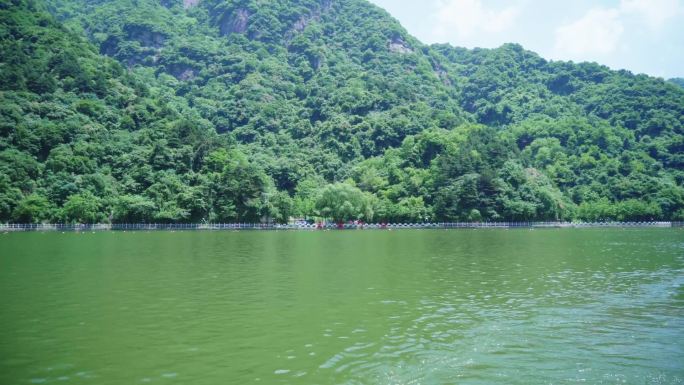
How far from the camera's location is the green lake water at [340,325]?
12938 mm

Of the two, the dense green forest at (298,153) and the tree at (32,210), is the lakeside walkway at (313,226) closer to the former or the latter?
the tree at (32,210)

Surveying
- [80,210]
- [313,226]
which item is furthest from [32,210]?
[313,226]

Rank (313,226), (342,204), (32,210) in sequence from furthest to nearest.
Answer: (313,226) → (342,204) → (32,210)

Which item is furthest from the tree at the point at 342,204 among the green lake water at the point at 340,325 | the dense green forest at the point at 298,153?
the green lake water at the point at 340,325

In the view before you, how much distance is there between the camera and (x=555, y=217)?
125688 millimetres

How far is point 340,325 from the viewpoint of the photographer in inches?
699

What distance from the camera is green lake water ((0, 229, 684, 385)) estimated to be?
1294cm

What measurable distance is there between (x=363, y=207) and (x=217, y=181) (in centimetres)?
3044

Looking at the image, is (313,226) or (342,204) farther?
(313,226)

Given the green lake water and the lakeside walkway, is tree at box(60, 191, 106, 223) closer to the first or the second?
the lakeside walkway

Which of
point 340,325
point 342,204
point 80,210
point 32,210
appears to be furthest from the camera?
point 342,204

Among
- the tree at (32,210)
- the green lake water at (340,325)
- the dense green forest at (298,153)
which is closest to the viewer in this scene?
the green lake water at (340,325)

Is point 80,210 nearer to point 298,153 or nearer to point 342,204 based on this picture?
point 342,204

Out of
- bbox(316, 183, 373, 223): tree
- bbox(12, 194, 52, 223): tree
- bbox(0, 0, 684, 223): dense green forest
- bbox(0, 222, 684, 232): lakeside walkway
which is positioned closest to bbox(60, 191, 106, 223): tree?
bbox(0, 0, 684, 223): dense green forest
